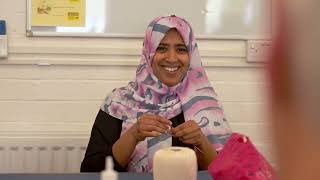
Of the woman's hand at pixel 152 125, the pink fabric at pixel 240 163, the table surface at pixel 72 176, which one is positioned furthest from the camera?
the woman's hand at pixel 152 125

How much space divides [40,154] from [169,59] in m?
0.77

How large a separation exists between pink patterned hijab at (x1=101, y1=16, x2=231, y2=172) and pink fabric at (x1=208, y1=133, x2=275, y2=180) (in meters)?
0.82

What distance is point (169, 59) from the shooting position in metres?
2.00

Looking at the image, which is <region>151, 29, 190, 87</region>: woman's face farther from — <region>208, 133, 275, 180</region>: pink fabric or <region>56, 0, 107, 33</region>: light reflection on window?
<region>208, 133, 275, 180</region>: pink fabric

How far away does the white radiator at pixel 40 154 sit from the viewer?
229 cm

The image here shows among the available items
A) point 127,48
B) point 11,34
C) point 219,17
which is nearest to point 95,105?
point 127,48

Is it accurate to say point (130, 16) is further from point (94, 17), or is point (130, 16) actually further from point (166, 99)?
point (166, 99)

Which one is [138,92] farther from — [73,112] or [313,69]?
[313,69]

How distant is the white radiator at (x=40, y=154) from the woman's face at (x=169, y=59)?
0.56 metres

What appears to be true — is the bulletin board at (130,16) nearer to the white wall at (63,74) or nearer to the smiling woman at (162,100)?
the white wall at (63,74)

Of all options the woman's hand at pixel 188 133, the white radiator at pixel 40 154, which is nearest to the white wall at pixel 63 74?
the white radiator at pixel 40 154

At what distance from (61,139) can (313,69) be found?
208 centimetres

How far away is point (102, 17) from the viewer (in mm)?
2326

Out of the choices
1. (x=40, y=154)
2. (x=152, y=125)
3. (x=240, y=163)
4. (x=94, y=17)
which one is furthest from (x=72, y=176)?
(x=94, y=17)
